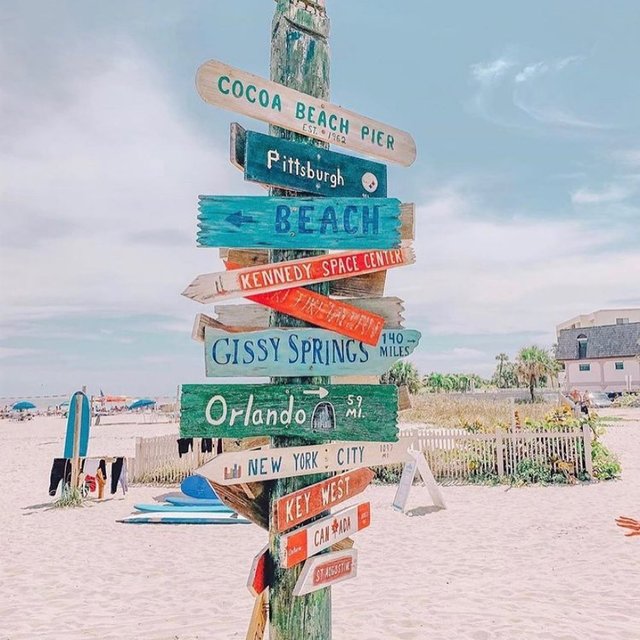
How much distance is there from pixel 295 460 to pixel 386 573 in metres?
4.71

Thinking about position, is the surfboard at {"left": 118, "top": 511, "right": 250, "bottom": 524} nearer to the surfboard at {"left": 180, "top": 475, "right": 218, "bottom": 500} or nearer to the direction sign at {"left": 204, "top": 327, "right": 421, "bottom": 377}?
the surfboard at {"left": 180, "top": 475, "right": 218, "bottom": 500}

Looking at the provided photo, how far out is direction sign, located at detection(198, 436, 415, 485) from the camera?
2.96m

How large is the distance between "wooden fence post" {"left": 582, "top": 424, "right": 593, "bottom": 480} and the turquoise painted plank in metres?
11.6

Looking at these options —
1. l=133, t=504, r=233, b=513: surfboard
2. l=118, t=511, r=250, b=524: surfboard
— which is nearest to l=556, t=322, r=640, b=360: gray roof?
l=133, t=504, r=233, b=513: surfboard

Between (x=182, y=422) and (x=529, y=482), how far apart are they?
466 inches

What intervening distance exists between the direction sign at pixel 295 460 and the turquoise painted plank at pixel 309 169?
4.66 ft

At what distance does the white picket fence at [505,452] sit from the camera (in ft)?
44.3

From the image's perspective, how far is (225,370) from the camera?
3098 mm

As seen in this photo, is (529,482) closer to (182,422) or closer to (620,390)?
(182,422)

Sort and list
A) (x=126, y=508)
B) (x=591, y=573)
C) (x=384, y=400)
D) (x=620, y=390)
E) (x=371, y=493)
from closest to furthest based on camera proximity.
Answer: (x=384, y=400) → (x=591, y=573) → (x=126, y=508) → (x=371, y=493) → (x=620, y=390)

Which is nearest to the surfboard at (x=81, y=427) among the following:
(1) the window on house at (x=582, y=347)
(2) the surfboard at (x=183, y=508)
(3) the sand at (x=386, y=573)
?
(3) the sand at (x=386, y=573)

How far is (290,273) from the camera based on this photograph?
322cm

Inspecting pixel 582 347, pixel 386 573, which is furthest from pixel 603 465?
pixel 582 347

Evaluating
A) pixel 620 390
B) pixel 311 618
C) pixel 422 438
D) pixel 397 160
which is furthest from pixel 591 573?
pixel 620 390
